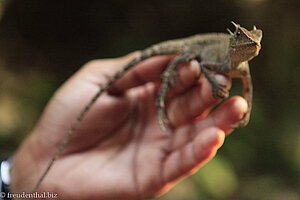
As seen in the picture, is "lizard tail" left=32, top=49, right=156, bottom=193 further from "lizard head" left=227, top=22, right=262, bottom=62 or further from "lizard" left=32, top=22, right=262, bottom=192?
"lizard head" left=227, top=22, right=262, bottom=62

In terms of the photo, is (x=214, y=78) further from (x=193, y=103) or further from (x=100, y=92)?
(x=100, y=92)

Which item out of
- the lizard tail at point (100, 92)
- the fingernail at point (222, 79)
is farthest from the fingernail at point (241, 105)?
the lizard tail at point (100, 92)

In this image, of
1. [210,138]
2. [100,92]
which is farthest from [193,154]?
[100,92]

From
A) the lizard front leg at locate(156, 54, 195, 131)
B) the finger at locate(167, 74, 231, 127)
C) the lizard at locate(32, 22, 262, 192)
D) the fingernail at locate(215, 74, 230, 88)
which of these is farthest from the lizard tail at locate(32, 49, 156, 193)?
the fingernail at locate(215, 74, 230, 88)

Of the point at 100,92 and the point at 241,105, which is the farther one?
the point at 100,92

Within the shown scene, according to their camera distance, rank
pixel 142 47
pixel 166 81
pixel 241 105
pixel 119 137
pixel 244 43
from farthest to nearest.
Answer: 1. pixel 142 47
2. pixel 119 137
3. pixel 166 81
4. pixel 241 105
5. pixel 244 43
